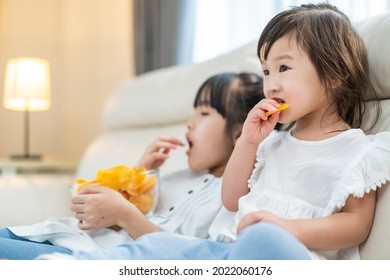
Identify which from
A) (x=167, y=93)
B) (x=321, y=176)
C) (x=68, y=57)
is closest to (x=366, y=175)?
(x=321, y=176)

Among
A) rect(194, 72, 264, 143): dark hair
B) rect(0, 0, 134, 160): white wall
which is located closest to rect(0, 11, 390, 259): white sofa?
rect(194, 72, 264, 143): dark hair

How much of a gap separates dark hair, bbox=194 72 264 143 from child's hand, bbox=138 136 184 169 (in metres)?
0.13

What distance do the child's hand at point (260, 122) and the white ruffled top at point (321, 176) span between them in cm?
5

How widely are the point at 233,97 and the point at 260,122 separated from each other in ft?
1.14

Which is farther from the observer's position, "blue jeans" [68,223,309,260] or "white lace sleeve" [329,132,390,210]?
"white lace sleeve" [329,132,390,210]

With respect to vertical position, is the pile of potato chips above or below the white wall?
above

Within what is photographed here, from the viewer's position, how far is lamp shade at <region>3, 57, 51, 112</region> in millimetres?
2666

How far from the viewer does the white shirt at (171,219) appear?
3.36 ft

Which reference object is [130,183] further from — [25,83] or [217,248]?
[25,83]

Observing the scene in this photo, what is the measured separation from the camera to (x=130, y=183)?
3.70 ft

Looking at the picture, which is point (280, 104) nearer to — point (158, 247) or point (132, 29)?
point (158, 247)

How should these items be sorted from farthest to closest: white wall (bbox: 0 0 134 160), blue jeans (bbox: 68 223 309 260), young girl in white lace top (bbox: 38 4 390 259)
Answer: white wall (bbox: 0 0 134 160) < young girl in white lace top (bbox: 38 4 390 259) < blue jeans (bbox: 68 223 309 260)

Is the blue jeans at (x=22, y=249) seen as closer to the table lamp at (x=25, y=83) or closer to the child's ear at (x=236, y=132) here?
the child's ear at (x=236, y=132)

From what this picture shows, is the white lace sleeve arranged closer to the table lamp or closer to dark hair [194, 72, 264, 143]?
dark hair [194, 72, 264, 143]
